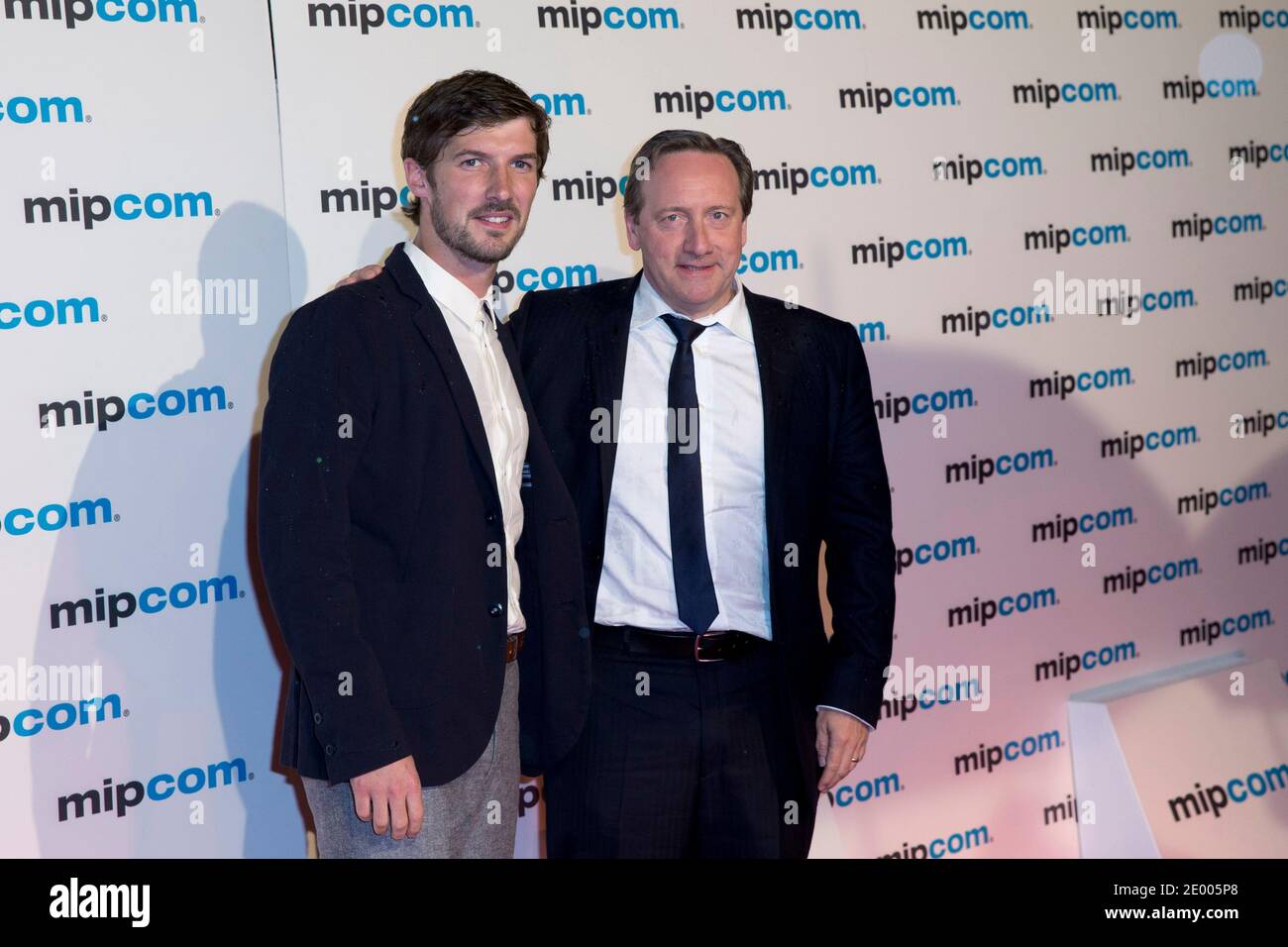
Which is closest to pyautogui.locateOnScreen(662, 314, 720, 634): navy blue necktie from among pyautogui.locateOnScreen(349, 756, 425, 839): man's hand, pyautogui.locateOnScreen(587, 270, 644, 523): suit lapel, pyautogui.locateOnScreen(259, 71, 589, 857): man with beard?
pyautogui.locateOnScreen(587, 270, 644, 523): suit lapel

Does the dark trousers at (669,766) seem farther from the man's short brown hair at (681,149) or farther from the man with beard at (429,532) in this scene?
the man's short brown hair at (681,149)

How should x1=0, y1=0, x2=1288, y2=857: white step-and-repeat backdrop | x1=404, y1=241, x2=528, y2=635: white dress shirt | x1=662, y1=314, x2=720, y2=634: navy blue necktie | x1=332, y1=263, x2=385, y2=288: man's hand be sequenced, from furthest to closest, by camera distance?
x1=0, y1=0, x2=1288, y2=857: white step-and-repeat backdrop < x1=662, y1=314, x2=720, y2=634: navy blue necktie < x1=332, y1=263, x2=385, y2=288: man's hand < x1=404, y1=241, x2=528, y2=635: white dress shirt

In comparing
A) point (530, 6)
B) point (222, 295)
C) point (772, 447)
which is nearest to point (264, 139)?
point (222, 295)

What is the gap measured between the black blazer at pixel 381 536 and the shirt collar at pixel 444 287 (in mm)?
34

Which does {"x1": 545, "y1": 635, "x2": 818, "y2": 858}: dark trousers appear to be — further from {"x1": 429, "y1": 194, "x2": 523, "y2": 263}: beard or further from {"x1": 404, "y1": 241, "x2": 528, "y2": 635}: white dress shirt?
{"x1": 429, "y1": 194, "x2": 523, "y2": 263}: beard

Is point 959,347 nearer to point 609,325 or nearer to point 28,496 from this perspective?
point 609,325

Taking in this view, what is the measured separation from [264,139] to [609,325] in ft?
3.39

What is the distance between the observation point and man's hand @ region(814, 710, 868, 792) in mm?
2898

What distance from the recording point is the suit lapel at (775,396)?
2.81 meters

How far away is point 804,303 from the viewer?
3.96m

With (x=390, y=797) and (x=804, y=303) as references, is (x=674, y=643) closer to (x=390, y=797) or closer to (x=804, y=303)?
(x=390, y=797)

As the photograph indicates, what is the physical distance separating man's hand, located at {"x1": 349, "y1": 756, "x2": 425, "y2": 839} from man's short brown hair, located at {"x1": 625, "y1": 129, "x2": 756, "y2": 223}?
1.37 meters

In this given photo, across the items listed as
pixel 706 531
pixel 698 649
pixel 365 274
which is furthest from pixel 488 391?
pixel 698 649

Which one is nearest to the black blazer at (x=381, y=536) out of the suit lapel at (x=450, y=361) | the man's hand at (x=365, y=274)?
the suit lapel at (x=450, y=361)
